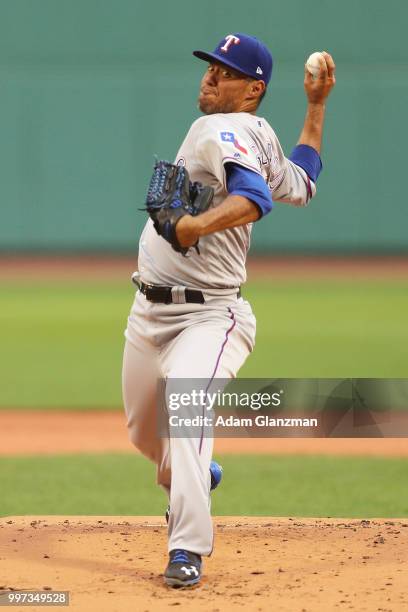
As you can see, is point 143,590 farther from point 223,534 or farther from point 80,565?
point 223,534

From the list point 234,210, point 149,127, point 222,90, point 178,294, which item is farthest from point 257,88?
point 149,127

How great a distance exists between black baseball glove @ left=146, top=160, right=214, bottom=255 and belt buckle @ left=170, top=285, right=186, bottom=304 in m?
0.16

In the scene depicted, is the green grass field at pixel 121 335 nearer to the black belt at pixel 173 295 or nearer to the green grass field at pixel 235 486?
the green grass field at pixel 235 486

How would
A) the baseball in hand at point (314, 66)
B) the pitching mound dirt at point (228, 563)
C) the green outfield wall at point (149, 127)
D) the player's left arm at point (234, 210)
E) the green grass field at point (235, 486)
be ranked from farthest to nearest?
the green outfield wall at point (149, 127), the green grass field at point (235, 486), the baseball in hand at point (314, 66), the player's left arm at point (234, 210), the pitching mound dirt at point (228, 563)

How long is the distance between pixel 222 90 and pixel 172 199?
19.5 inches

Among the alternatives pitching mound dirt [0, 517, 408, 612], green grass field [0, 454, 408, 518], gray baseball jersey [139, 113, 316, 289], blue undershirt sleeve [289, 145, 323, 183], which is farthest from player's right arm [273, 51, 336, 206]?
green grass field [0, 454, 408, 518]

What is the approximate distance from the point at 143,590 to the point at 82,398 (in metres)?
5.84

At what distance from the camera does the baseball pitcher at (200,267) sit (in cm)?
336

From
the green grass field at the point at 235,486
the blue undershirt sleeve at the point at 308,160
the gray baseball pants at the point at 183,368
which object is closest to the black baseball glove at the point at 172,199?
the gray baseball pants at the point at 183,368

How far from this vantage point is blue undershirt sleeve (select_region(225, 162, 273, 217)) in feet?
11.1

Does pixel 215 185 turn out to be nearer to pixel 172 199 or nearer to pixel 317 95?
pixel 172 199

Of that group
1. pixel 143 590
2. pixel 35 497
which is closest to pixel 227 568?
pixel 143 590

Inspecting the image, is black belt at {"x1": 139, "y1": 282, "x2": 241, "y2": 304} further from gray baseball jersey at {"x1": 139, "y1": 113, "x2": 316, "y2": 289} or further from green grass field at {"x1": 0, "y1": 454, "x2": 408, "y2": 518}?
green grass field at {"x1": 0, "y1": 454, "x2": 408, "y2": 518}

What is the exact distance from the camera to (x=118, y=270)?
60.9ft
